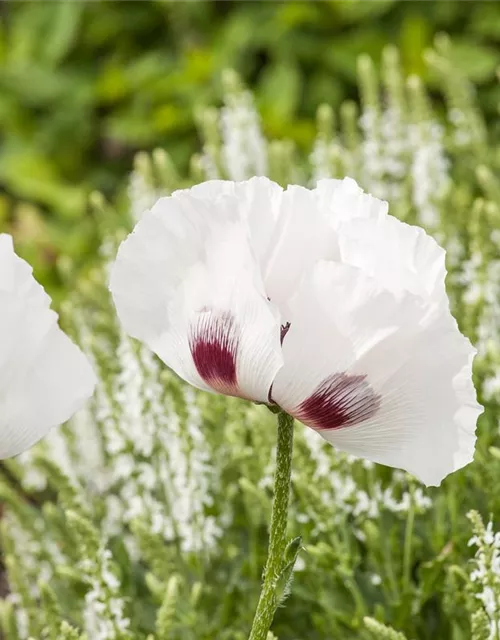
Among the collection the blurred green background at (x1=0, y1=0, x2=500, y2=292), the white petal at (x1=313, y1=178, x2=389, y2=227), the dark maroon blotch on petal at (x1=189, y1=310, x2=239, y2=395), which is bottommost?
the dark maroon blotch on petal at (x1=189, y1=310, x2=239, y2=395)

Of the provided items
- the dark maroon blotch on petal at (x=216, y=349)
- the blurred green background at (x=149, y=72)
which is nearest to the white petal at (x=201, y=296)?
the dark maroon blotch on petal at (x=216, y=349)

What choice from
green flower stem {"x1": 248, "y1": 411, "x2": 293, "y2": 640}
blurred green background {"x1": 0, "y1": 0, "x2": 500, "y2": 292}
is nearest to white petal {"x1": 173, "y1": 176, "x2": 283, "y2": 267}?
green flower stem {"x1": 248, "y1": 411, "x2": 293, "y2": 640}

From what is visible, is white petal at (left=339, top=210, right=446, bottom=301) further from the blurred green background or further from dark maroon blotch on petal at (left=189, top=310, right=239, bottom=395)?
the blurred green background

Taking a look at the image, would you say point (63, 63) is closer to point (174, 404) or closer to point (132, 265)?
point (174, 404)

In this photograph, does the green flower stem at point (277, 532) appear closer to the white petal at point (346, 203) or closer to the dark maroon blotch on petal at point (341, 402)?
the dark maroon blotch on petal at point (341, 402)

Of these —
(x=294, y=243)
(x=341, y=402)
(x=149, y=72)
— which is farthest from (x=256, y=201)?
(x=149, y=72)

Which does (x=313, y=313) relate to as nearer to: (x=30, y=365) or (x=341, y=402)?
(x=341, y=402)

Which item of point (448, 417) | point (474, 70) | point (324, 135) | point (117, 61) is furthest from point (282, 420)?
point (117, 61)
